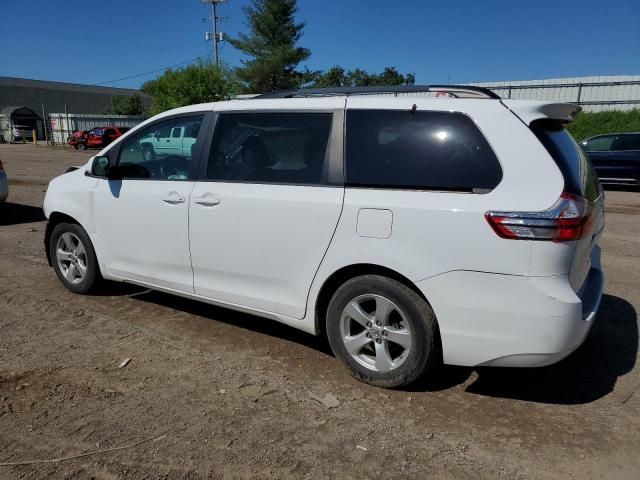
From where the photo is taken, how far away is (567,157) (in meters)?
3.14

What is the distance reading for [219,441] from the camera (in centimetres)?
286

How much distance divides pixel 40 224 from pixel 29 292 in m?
4.11

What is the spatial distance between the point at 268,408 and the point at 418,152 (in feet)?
5.81

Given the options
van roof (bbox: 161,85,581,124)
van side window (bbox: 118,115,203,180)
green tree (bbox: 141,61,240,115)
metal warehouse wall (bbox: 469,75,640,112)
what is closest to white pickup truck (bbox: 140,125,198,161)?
van side window (bbox: 118,115,203,180)

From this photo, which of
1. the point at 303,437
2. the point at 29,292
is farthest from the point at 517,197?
the point at 29,292

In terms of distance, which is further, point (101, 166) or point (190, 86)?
point (190, 86)

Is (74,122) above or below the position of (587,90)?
below

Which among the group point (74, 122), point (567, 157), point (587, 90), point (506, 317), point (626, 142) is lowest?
point (506, 317)

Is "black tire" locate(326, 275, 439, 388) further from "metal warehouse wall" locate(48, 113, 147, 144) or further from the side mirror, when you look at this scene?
"metal warehouse wall" locate(48, 113, 147, 144)

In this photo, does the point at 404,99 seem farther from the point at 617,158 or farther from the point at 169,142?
the point at 617,158

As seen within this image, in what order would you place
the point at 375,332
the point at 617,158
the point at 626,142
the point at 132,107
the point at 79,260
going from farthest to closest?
the point at 132,107
the point at 626,142
the point at 617,158
the point at 79,260
the point at 375,332

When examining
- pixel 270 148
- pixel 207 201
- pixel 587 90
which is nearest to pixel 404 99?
pixel 270 148

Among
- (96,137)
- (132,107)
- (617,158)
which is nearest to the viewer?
(617,158)

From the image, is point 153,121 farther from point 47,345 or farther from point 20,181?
point 20,181
